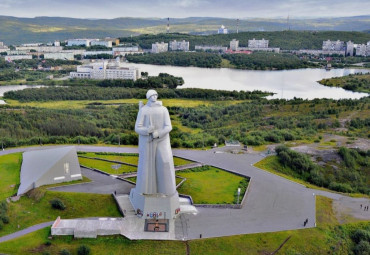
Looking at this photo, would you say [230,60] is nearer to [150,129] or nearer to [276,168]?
[276,168]

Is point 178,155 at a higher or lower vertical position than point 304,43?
lower

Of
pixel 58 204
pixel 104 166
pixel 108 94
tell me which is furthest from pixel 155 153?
pixel 108 94

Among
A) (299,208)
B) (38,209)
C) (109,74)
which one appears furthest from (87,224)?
(109,74)

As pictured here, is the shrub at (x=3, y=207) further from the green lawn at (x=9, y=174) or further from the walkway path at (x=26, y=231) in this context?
the walkway path at (x=26, y=231)

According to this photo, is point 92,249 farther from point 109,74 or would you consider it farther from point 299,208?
point 109,74

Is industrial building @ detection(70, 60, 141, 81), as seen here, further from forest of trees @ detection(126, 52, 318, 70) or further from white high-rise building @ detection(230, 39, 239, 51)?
white high-rise building @ detection(230, 39, 239, 51)

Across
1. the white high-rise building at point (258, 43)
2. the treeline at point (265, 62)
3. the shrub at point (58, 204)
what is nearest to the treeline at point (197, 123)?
the shrub at point (58, 204)
